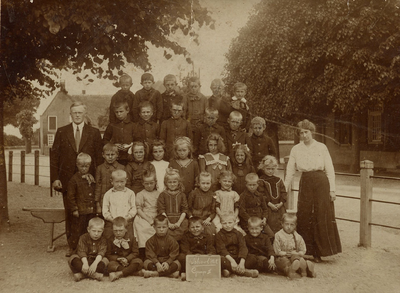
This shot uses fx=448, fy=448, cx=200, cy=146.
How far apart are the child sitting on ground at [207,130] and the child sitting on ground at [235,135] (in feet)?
0.32

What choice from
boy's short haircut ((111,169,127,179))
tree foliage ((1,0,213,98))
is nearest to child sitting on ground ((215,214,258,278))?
boy's short haircut ((111,169,127,179))

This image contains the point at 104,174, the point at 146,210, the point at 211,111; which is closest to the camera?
the point at 146,210

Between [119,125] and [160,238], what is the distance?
1839mm

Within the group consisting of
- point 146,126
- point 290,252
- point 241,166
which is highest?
point 146,126

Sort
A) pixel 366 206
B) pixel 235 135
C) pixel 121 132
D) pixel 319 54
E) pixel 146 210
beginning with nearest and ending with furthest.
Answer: pixel 146 210
pixel 121 132
pixel 235 135
pixel 366 206
pixel 319 54

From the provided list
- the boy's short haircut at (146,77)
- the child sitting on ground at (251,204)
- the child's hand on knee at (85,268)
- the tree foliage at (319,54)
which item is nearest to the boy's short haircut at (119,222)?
the child's hand on knee at (85,268)

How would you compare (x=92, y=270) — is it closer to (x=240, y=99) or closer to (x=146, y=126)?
(x=146, y=126)

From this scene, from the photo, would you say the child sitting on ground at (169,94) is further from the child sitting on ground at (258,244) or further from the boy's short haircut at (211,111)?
the child sitting on ground at (258,244)

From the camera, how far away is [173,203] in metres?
5.42

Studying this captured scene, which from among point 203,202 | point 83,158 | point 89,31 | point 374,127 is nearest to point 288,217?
point 203,202

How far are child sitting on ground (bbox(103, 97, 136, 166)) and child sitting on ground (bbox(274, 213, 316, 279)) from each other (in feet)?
7.47

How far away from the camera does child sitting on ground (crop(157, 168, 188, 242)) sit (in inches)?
211

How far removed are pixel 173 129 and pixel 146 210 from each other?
1295 mm

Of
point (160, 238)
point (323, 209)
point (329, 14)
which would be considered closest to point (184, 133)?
point (160, 238)
